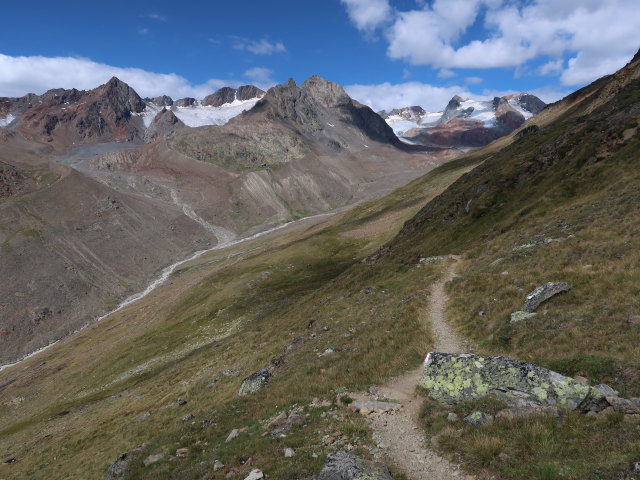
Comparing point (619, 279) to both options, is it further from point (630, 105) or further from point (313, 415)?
point (630, 105)

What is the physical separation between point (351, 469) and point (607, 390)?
9108 mm

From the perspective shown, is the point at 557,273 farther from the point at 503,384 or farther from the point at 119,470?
the point at 119,470

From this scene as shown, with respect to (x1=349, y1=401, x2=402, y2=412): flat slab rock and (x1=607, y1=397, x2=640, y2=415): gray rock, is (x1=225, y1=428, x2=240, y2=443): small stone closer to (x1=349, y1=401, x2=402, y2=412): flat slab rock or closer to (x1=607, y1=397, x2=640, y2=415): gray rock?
(x1=349, y1=401, x2=402, y2=412): flat slab rock

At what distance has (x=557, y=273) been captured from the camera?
2456cm

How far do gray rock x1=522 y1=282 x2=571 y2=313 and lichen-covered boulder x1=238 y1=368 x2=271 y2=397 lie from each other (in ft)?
59.8

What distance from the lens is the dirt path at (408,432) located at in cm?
1252

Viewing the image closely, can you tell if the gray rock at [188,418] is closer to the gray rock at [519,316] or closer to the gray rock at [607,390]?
the gray rock at [519,316]

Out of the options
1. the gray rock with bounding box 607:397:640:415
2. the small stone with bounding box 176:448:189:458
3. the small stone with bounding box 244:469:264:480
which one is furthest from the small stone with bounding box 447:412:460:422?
the small stone with bounding box 176:448:189:458

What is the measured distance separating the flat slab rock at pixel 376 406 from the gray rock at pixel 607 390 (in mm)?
7545

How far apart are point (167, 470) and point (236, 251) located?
161m

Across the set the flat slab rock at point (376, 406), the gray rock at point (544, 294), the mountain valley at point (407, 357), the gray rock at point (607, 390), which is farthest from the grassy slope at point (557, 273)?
the flat slab rock at point (376, 406)

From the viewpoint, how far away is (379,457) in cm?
1361

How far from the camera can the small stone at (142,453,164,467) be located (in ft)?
69.5

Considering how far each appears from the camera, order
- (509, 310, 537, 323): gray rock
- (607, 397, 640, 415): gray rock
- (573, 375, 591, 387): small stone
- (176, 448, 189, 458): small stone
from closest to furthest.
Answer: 1. (607, 397, 640, 415): gray rock
2. (573, 375, 591, 387): small stone
3. (176, 448, 189, 458): small stone
4. (509, 310, 537, 323): gray rock
